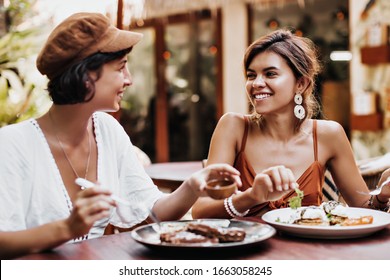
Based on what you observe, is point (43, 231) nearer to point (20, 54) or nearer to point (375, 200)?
point (375, 200)

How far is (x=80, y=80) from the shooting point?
1680mm

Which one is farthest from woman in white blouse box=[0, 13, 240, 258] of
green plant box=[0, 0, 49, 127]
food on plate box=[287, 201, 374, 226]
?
green plant box=[0, 0, 49, 127]

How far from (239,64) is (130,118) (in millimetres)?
2690

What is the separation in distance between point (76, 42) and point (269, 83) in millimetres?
901

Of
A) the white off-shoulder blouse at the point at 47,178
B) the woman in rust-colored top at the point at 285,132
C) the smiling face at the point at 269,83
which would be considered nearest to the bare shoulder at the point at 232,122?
the woman in rust-colored top at the point at 285,132

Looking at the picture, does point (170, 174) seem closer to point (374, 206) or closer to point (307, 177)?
point (307, 177)

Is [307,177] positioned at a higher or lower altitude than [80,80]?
lower

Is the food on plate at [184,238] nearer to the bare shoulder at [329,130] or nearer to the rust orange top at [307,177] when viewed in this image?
the rust orange top at [307,177]

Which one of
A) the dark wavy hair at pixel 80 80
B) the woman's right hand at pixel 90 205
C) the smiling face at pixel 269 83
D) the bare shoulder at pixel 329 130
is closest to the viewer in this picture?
the woman's right hand at pixel 90 205

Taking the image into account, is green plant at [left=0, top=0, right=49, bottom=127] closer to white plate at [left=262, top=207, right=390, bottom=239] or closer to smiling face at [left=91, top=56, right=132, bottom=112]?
smiling face at [left=91, top=56, right=132, bottom=112]

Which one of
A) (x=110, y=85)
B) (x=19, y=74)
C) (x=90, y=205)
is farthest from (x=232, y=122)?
(x=19, y=74)

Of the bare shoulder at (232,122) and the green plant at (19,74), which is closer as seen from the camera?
the bare shoulder at (232,122)

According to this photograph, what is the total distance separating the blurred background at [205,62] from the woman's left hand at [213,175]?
2.15m

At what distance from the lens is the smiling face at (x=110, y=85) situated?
5.66 feet
